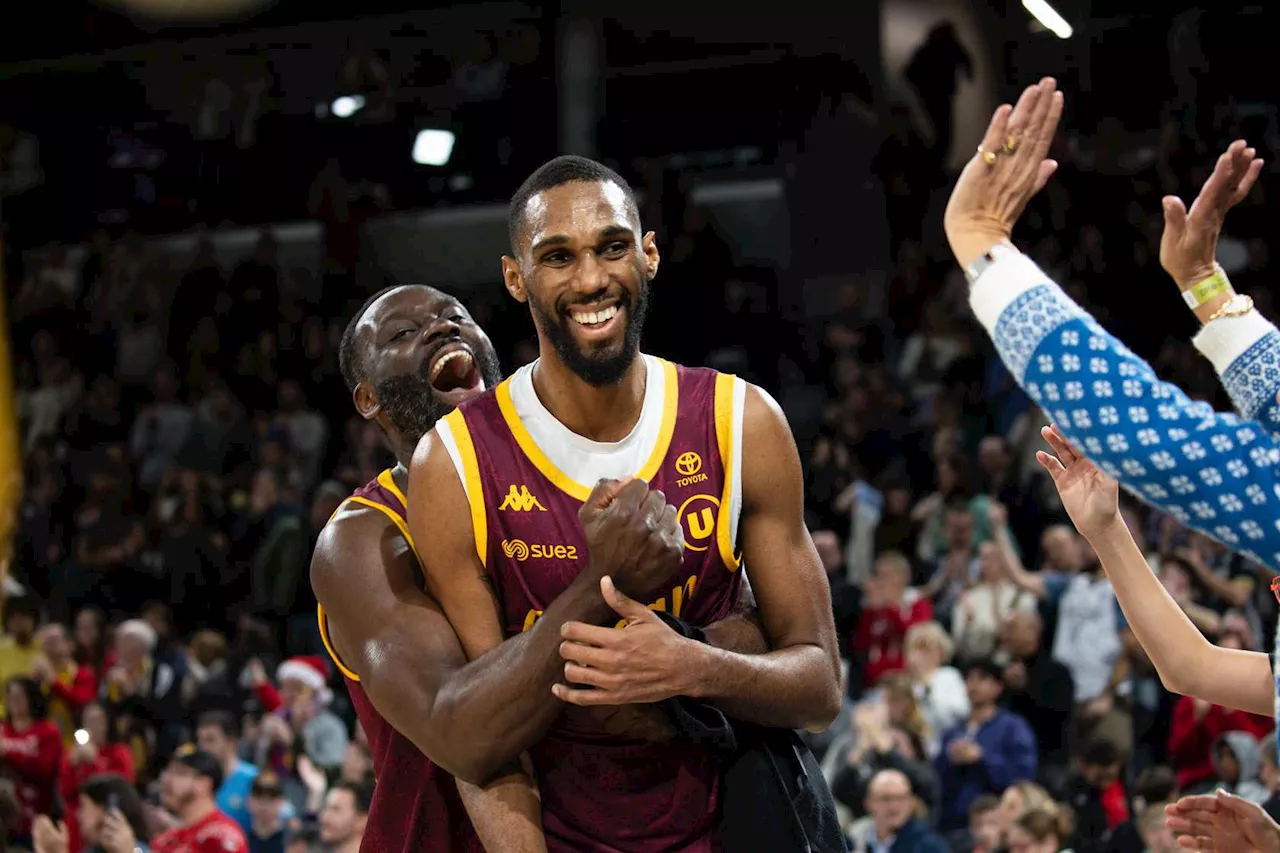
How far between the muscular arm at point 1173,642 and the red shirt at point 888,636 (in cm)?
629

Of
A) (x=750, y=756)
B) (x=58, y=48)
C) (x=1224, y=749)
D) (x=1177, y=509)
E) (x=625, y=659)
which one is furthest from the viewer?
(x=58, y=48)

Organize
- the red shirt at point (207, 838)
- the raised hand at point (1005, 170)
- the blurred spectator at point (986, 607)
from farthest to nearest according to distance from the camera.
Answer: the blurred spectator at point (986, 607) < the red shirt at point (207, 838) < the raised hand at point (1005, 170)

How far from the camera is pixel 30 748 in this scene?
34.4ft

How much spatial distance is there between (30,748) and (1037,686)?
5.97 m

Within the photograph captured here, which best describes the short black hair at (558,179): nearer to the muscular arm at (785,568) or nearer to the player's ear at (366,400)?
the muscular arm at (785,568)

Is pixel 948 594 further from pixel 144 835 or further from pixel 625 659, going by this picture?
pixel 625 659

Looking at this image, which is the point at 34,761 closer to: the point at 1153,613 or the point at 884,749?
the point at 884,749

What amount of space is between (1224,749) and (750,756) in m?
4.92

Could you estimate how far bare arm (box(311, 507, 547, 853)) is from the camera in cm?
326

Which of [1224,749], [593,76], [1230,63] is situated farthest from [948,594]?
[593,76]

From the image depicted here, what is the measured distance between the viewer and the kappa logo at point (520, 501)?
3316 millimetres

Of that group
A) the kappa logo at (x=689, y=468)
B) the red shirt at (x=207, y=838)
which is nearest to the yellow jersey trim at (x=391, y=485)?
the kappa logo at (x=689, y=468)

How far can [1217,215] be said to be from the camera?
9.23ft

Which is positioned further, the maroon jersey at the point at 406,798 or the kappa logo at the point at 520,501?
the maroon jersey at the point at 406,798
